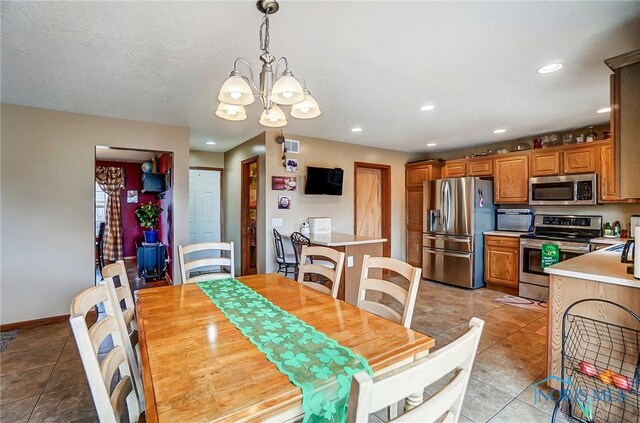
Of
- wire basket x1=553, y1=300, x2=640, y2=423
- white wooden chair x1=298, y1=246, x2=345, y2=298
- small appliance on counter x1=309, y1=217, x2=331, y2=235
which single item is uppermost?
small appliance on counter x1=309, y1=217, x2=331, y2=235

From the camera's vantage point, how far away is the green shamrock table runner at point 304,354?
0.87 meters

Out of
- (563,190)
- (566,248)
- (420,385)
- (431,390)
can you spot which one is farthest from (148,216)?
(563,190)

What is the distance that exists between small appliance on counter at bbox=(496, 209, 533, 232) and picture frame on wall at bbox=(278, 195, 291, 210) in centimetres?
355

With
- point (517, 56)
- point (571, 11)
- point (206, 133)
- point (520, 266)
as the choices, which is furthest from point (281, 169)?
point (520, 266)

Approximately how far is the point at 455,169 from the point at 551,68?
3090 millimetres

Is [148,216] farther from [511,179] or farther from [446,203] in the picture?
[511,179]

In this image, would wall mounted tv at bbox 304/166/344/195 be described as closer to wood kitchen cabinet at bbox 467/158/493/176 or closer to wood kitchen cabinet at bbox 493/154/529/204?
wood kitchen cabinet at bbox 467/158/493/176

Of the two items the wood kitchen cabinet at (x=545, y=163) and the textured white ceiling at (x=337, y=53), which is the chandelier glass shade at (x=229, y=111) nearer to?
the textured white ceiling at (x=337, y=53)

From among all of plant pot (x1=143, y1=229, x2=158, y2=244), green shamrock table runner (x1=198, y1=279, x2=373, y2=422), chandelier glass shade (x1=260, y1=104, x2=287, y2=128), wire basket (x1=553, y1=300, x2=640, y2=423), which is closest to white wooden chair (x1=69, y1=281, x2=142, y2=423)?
green shamrock table runner (x1=198, y1=279, x2=373, y2=422)

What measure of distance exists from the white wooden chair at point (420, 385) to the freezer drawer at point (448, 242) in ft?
14.3

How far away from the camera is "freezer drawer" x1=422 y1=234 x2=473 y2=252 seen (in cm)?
471

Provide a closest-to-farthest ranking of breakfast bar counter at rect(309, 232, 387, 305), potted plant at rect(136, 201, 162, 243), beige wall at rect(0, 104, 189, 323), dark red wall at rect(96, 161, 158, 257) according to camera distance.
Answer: beige wall at rect(0, 104, 189, 323)
breakfast bar counter at rect(309, 232, 387, 305)
potted plant at rect(136, 201, 162, 243)
dark red wall at rect(96, 161, 158, 257)

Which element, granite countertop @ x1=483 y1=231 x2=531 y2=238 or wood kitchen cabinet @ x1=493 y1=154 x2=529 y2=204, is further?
wood kitchen cabinet @ x1=493 y1=154 x2=529 y2=204

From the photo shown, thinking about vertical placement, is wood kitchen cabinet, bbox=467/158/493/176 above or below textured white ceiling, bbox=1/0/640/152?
below
